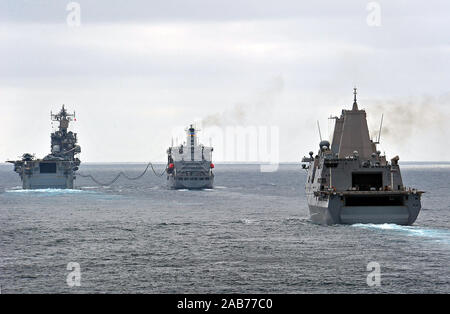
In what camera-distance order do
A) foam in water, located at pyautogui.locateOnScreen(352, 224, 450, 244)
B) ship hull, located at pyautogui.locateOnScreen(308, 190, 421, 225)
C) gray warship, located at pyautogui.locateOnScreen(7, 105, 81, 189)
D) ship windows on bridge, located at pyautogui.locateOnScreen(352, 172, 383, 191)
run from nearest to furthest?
foam in water, located at pyautogui.locateOnScreen(352, 224, 450, 244) → ship hull, located at pyautogui.locateOnScreen(308, 190, 421, 225) → ship windows on bridge, located at pyautogui.locateOnScreen(352, 172, 383, 191) → gray warship, located at pyautogui.locateOnScreen(7, 105, 81, 189)

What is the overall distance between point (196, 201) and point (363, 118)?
162ft

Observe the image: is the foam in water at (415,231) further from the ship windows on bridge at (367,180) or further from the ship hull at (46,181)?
the ship hull at (46,181)

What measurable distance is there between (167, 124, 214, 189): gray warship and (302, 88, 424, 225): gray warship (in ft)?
291

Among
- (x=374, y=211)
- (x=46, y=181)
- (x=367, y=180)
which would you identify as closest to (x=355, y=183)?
(x=367, y=180)

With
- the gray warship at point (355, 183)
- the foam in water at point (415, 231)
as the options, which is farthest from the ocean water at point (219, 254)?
the gray warship at point (355, 183)

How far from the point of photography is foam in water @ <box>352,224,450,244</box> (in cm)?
6235

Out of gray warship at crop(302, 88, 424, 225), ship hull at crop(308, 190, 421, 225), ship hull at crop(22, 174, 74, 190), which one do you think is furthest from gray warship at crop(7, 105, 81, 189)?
ship hull at crop(308, 190, 421, 225)

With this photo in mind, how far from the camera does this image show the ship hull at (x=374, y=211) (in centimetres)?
6600

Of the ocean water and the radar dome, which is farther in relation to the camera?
the radar dome

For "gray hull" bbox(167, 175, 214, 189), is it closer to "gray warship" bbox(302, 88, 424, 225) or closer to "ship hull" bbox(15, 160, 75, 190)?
"ship hull" bbox(15, 160, 75, 190)

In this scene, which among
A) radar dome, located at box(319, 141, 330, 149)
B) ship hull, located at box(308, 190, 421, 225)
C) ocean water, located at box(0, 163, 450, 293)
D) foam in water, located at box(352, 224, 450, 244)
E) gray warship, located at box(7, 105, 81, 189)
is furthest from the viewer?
gray warship, located at box(7, 105, 81, 189)

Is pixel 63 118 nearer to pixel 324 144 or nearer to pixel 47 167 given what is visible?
pixel 47 167
